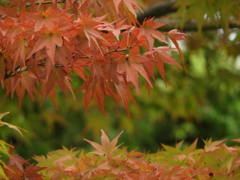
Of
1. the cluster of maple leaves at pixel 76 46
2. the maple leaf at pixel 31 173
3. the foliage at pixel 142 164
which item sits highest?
the cluster of maple leaves at pixel 76 46

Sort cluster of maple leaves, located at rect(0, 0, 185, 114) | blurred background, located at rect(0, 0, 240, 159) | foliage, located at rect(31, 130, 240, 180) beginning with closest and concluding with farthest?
cluster of maple leaves, located at rect(0, 0, 185, 114)
foliage, located at rect(31, 130, 240, 180)
blurred background, located at rect(0, 0, 240, 159)

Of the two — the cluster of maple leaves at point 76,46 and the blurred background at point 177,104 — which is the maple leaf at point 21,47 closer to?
A: the cluster of maple leaves at point 76,46

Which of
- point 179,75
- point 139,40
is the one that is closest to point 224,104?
point 179,75

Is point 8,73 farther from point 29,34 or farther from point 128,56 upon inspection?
point 128,56

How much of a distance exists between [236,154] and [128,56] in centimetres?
50

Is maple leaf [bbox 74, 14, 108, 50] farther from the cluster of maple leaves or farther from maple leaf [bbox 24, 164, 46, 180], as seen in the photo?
maple leaf [bbox 24, 164, 46, 180]

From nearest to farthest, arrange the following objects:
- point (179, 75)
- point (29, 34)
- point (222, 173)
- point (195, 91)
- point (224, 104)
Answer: point (29, 34)
point (222, 173)
point (179, 75)
point (195, 91)
point (224, 104)

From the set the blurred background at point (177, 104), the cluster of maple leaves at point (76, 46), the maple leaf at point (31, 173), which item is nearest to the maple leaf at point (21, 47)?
the cluster of maple leaves at point (76, 46)

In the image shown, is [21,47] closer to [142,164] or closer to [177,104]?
[142,164]

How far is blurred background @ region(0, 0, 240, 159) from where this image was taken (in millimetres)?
2467

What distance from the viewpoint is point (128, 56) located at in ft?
3.31

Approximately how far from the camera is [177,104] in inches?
147

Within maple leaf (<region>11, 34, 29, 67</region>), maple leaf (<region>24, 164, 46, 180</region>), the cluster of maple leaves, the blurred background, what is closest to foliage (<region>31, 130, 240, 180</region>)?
maple leaf (<region>24, 164, 46, 180</region>)

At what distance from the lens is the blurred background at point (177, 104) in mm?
2467
